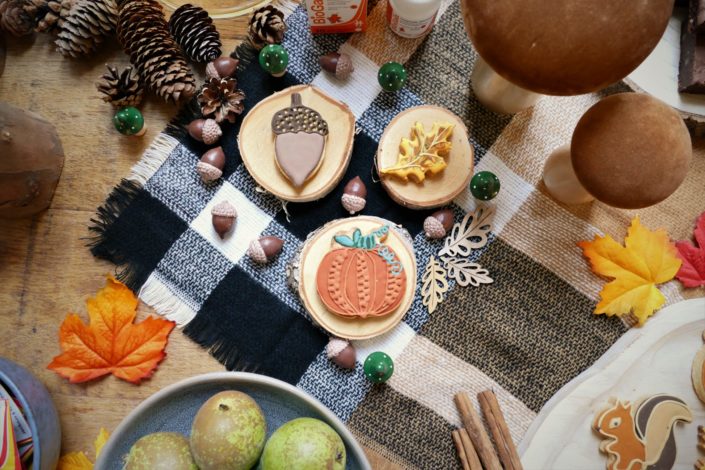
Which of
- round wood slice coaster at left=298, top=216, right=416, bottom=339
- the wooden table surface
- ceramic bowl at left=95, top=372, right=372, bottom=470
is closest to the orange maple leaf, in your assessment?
the wooden table surface

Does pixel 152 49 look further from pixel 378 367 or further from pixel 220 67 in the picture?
pixel 378 367

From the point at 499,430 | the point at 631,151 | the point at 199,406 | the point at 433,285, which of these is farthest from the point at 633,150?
the point at 199,406

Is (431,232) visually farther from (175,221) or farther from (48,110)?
(48,110)

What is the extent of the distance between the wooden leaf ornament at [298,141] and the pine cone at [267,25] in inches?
5.3

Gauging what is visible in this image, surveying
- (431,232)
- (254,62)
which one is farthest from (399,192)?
(254,62)

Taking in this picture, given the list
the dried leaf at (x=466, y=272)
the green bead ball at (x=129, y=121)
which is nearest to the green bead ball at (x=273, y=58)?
the green bead ball at (x=129, y=121)

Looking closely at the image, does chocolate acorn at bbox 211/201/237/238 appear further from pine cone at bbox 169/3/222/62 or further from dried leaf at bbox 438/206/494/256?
dried leaf at bbox 438/206/494/256

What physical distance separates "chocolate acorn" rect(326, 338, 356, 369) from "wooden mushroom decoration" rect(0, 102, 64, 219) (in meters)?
0.59

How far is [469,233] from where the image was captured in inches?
40.3

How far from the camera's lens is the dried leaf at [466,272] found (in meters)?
1.01

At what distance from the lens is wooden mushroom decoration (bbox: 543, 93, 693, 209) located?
0.81 metres

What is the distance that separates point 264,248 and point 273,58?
343 mm

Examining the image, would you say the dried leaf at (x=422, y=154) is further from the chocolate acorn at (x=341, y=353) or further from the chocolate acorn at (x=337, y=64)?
the chocolate acorn at (x=341, y=353)

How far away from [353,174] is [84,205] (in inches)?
20.1
